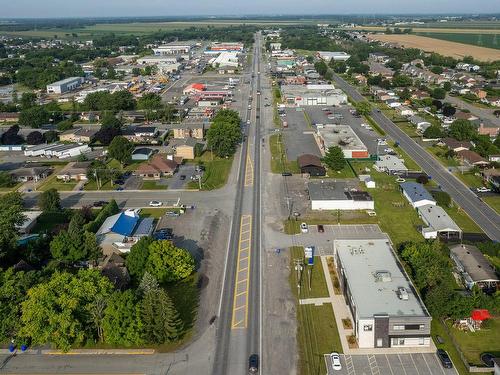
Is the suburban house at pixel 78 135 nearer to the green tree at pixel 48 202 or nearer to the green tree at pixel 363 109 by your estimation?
the green tree at pixel 48 202

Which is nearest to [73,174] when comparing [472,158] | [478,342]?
[478,342]

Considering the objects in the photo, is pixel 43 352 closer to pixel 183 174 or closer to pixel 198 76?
pixel 183 174

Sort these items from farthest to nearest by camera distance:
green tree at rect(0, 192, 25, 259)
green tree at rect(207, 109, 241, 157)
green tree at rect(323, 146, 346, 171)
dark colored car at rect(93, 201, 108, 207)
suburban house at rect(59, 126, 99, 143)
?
1. suburban house at rect(59, 126, 99, 143)
2. green tree at rect(207, 109, 241, 157)
3. green tree at rect(323, 146, 346, 171)
4. dark colored car at rect(93, 201, 108, 207)
5. green tree at rect(0, 192, 25, 259)

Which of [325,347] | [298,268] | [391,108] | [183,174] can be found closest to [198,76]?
[391,108]

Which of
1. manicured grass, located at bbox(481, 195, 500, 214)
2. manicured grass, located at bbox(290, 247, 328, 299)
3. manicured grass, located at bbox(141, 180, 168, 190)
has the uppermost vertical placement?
manicured grass, located at bbox(290, 247, 328, 299)

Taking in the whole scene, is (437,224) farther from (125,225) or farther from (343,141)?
(125,225)

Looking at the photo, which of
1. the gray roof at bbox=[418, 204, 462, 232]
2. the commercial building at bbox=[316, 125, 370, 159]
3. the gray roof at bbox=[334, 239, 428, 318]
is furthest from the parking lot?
the commercial building at bbox=[316, 125, 370, 159]

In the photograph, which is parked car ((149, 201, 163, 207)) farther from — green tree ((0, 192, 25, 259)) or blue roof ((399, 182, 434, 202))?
blue roof ((399, 182, 434, 202))
